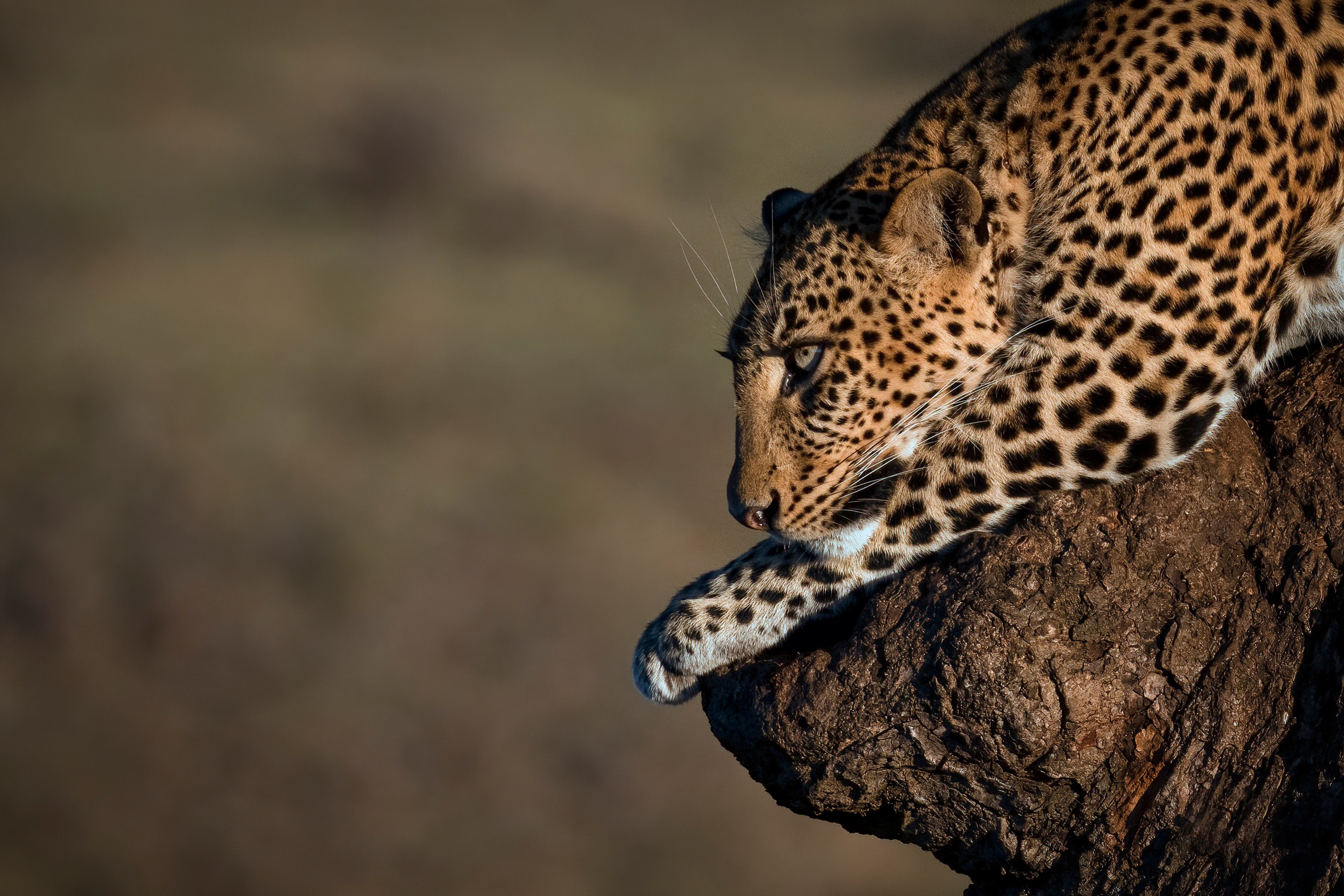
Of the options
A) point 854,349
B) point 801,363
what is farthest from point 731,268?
point 854,349

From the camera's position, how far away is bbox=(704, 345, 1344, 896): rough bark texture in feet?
16.0

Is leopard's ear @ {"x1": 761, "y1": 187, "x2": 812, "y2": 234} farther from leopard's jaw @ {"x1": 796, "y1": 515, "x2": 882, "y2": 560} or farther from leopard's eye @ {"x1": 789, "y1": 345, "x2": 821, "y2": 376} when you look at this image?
leopard's jaw @ {"x1": 796, "y1": 515, "x2": 882, "y2": 560}

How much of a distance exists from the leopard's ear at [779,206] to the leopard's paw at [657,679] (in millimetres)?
2051

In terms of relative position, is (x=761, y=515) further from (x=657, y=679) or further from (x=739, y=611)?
(x=657, y=679)

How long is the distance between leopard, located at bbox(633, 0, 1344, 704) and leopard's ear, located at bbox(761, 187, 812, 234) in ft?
0.81

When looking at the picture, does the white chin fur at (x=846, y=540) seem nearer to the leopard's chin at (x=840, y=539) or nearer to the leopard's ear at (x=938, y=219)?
the leopard's chin at (x=840, y=539)

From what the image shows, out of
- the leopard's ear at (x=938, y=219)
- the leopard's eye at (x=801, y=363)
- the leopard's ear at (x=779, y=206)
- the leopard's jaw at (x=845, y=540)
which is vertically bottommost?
the leopard's jaw at (x=845, y=540)

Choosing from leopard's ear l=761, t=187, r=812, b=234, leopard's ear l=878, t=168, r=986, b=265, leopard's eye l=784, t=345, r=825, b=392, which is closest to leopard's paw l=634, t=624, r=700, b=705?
leopard's eye l=784, t=345, r=825, b=392

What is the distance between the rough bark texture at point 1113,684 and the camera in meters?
4.88

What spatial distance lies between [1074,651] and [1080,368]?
110cm

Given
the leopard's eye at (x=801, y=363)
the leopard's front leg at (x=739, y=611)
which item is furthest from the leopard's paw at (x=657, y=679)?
the leopard's eye at (x=801, y=363)

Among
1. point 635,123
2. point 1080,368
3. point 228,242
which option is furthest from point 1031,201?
point 635,123

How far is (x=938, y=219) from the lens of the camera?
5660 mm

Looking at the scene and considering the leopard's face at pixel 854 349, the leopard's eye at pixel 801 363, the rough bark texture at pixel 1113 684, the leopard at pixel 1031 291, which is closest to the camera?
the rough bark texture at pixel 1113 684
